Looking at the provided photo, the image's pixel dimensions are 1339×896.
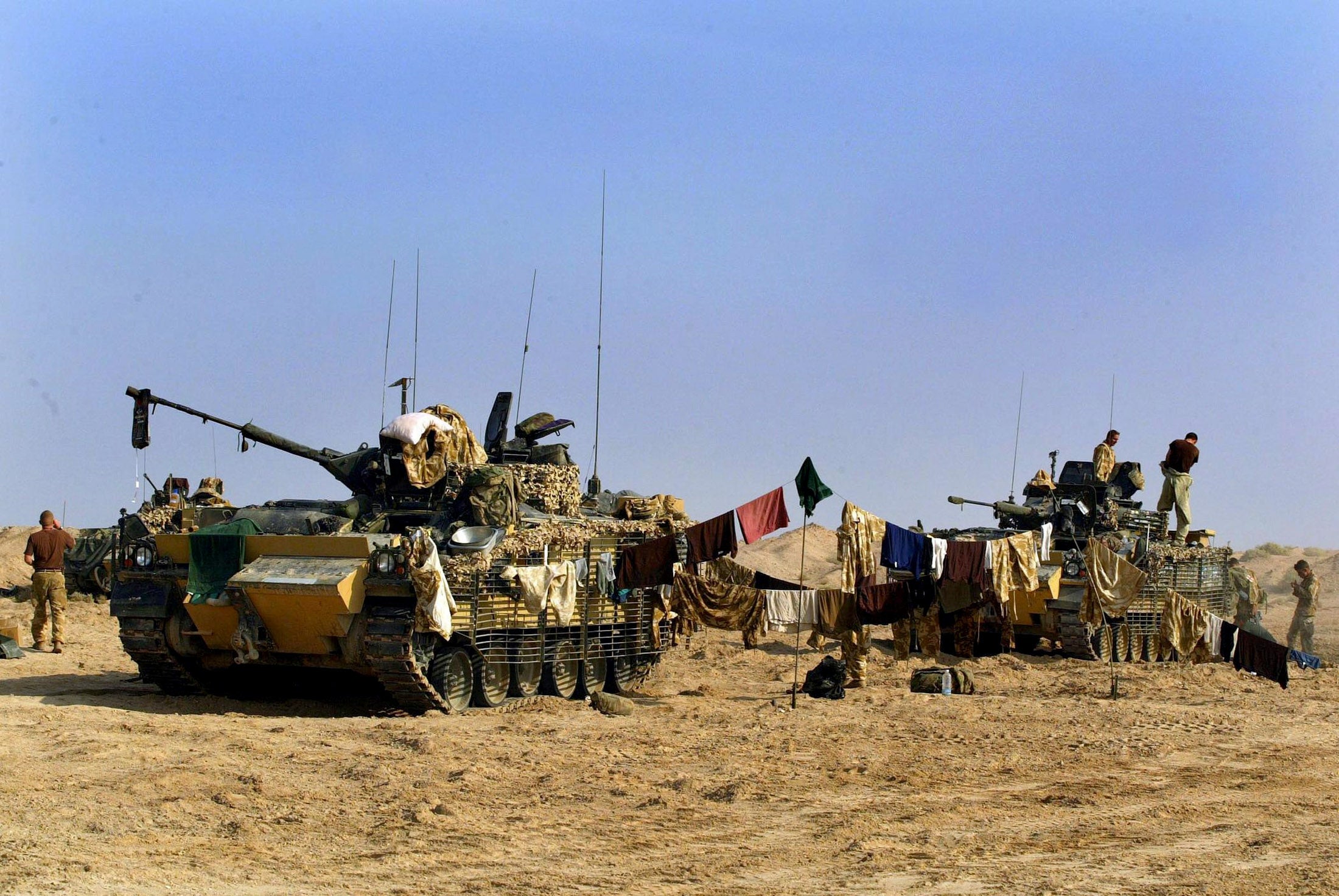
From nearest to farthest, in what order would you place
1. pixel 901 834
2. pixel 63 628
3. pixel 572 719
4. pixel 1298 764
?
pixel 901 834 → pixel 1298 764 → pixel 572 719 → pixel 63 628

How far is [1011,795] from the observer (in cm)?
994

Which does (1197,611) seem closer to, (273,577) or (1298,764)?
(1298,764)

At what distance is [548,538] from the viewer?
47.8ft

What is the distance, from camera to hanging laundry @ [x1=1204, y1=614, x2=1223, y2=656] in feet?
52.6

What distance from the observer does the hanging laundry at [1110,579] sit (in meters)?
16.0

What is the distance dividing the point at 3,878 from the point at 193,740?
462 cm

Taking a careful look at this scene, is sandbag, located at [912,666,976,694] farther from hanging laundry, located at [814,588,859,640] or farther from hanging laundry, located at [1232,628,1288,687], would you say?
hanging laundry, located at [1232,628,1288,687]

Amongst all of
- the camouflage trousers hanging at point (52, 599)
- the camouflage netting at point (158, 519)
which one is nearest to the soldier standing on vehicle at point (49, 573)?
the camouflage trousers hanging at point (52, 599)

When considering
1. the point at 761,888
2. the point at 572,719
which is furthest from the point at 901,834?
the point at 572,719

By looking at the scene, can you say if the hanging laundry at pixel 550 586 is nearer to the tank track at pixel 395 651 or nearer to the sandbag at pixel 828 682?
the tank track at pixel 395 651

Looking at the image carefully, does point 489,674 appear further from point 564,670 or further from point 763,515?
point 763,515

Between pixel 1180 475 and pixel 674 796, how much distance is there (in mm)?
14282

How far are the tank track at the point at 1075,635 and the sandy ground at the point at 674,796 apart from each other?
14.7 ft

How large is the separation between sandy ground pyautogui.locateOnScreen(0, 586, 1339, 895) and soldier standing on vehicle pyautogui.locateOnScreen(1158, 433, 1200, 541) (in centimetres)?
648
